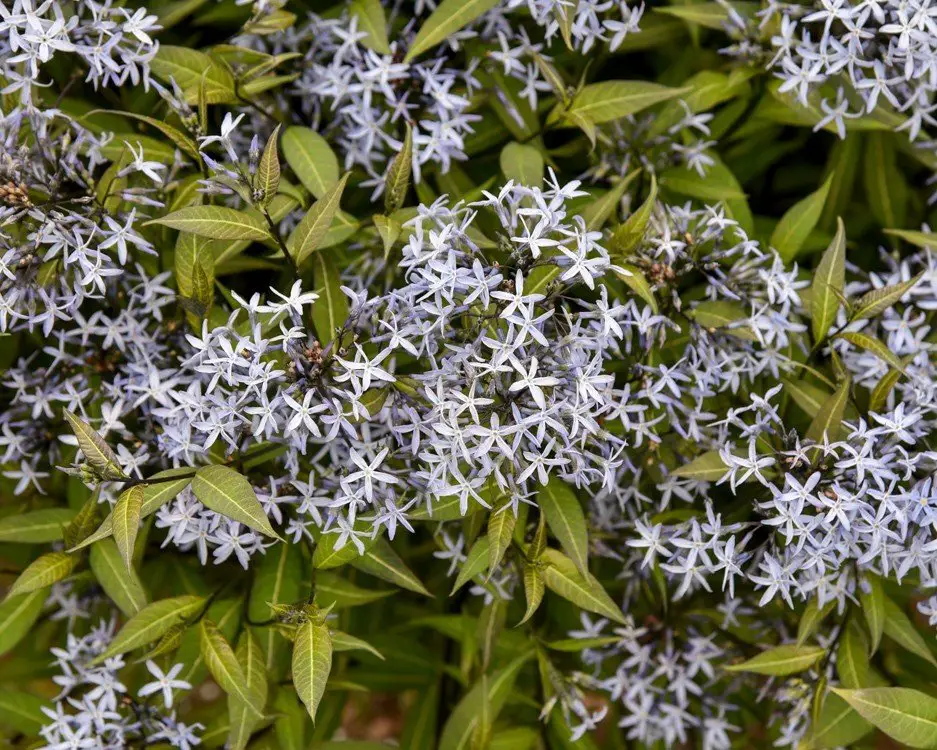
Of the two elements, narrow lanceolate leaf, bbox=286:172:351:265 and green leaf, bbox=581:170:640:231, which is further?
green leaf, bbox=581:170:640:231

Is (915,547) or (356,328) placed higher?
(356,328)

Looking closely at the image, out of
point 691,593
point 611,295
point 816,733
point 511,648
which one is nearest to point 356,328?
point 611,295

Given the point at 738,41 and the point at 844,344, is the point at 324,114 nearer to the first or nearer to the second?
the point at 738,41

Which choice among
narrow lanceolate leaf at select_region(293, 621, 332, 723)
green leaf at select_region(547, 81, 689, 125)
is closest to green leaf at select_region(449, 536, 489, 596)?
narrow lanceolate leaf at select_region(293, 621, 332, 723)

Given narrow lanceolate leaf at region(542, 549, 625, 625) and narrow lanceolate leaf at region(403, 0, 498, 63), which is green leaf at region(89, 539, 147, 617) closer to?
narrow lanceolate leaf at region(542, 549, 625, 625)

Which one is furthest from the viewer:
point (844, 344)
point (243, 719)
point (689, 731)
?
point (689, 731)

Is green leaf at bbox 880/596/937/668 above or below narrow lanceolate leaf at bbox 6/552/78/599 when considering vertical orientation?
below

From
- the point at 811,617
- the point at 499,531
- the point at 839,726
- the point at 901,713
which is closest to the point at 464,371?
the point at 499,531

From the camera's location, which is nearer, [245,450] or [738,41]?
[245,450]
